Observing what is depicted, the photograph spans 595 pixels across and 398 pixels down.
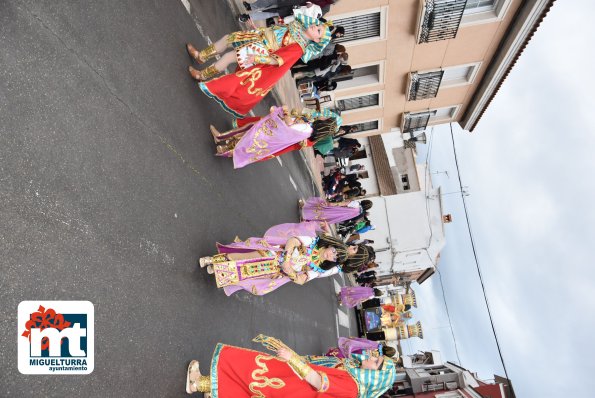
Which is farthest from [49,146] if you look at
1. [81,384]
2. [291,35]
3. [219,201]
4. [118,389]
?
[291,35]

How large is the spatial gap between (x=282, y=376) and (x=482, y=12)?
11541 mm

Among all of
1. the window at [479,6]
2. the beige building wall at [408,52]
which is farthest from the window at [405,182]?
the window at [479,6]

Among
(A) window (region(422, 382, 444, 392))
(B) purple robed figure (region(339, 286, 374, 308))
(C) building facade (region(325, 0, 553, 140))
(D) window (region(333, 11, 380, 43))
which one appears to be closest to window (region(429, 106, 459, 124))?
(C) building facade (region(325, 0, 553, 140))

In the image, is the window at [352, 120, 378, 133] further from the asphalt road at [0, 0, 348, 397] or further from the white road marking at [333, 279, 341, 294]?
the asphalt road at [0, 0, 348, 397]

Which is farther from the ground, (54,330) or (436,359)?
(54,330)

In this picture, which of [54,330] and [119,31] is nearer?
[54,330]

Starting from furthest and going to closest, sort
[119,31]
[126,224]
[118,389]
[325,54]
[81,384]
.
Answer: [325,54] → [119,31] → [126,224] → [118,389] → [81,384]

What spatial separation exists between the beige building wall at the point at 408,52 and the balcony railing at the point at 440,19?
0.23 meters

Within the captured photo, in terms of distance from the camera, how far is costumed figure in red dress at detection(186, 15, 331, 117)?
548cm

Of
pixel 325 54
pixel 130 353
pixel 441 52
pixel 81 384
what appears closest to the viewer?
pixel 81 384

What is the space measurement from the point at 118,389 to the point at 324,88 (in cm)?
989

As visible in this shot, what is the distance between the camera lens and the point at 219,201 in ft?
19.6

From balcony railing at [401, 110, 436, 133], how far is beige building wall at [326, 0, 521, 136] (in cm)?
21

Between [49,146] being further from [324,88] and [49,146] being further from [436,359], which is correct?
[436,359]
